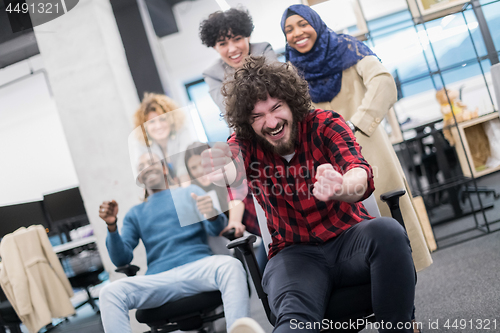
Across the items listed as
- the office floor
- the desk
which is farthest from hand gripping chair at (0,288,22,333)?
the desk

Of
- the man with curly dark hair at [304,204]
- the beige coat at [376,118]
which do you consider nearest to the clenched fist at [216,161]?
the man with curly dark hair at [304,204]

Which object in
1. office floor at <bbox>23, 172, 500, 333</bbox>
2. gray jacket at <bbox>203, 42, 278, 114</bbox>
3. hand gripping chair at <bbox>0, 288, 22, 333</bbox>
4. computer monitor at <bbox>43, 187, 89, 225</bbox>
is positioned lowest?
office floor at <bbox>23, 172, 500, 333</bbox>

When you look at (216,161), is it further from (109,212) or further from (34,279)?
(34,279)

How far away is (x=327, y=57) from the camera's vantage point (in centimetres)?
145

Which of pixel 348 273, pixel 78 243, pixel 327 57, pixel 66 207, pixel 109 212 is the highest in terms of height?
pixel 327 57

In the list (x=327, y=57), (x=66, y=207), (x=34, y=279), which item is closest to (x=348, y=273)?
(x=327, y=57)

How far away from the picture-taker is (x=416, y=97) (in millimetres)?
2908

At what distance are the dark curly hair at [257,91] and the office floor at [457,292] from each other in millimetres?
1024

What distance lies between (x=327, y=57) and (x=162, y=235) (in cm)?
112

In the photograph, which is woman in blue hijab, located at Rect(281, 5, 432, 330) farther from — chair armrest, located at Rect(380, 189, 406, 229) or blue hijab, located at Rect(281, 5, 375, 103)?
chair armrest, located at Rect(380, 189, 406, 229)

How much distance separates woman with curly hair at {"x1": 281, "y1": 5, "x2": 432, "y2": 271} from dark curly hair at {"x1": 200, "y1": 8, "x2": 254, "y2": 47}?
0.61 ft

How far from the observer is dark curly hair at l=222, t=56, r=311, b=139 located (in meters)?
0.98

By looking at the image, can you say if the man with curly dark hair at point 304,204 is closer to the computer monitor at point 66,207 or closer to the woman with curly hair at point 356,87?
the woman with curly hair at point 356,87

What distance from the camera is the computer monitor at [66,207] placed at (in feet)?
6.75
